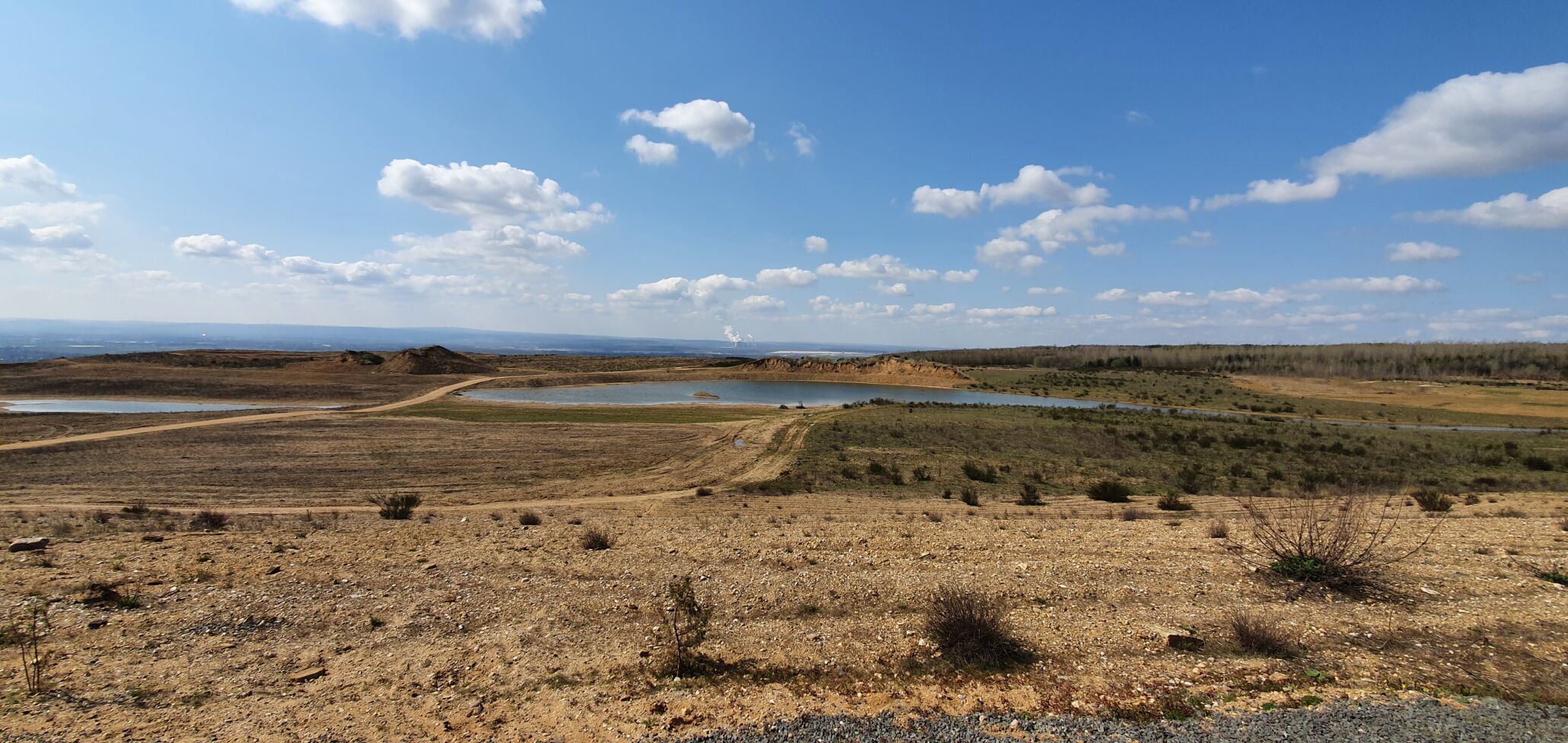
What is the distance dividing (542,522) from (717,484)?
29.7 feet

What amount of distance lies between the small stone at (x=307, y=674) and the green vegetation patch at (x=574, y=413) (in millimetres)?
32381

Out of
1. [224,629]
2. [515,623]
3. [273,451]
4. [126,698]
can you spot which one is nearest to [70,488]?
[273,451]

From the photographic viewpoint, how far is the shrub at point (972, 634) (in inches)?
262

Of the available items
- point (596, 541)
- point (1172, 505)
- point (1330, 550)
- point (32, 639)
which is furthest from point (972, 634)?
point (1172, 505)

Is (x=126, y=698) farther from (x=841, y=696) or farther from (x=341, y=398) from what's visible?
(x=341, y=398)

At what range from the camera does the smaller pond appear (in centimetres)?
4200

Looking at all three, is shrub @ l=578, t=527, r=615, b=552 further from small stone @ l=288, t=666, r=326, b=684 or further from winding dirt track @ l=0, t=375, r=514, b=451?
winding dirt track @ l=0, t=375, r=514, b=451

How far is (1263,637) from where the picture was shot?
260 inches

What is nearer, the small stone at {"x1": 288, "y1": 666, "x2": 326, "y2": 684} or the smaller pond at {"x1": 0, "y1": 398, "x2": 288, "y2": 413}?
the small stone at {"x1": 288, "y1": 666, "x2": 326, "y2": 684}

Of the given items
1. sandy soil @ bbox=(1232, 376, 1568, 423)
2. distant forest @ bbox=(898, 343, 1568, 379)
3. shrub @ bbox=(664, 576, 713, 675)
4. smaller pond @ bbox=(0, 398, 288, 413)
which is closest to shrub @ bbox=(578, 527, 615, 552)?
shrub @ bbox=(664, 576, 713, 675)

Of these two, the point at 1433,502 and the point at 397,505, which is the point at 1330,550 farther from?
the point at 397,505

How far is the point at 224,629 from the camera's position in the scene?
766 centimetres

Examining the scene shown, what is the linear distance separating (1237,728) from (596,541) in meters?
10.1

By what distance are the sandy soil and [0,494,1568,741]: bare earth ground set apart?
200 ft
